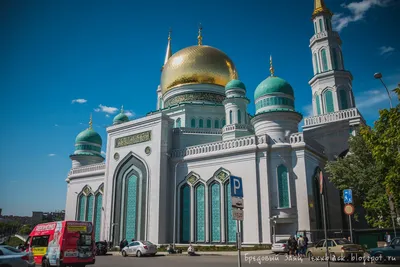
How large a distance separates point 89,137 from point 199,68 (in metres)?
13.8

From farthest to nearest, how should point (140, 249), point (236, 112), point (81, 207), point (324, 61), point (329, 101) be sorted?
point (81, 207) < point (236, 112) < point (324, 61) < point (329, 101) < point (140, 249)

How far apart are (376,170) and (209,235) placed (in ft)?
37.4

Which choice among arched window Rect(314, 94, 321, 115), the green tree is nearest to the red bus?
the green tree

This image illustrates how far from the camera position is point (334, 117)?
2442 centimetres


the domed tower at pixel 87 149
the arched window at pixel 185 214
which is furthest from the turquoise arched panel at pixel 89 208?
the arched window at pixel 185 214

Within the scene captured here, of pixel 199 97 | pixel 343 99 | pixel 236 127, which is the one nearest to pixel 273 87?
pixel 236 127

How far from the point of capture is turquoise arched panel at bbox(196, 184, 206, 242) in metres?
23.4

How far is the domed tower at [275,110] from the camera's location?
22.7m

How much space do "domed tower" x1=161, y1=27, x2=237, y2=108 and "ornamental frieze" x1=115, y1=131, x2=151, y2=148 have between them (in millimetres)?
6305

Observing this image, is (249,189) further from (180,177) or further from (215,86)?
(215,86)

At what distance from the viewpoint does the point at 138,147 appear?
26.9 m

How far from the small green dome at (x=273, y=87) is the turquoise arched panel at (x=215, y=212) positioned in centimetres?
745

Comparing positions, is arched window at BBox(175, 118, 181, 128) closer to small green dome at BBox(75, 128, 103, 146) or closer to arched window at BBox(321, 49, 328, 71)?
small green dome at BBox(75, 128, 103, 146)

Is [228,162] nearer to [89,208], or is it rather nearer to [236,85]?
[236,85]
